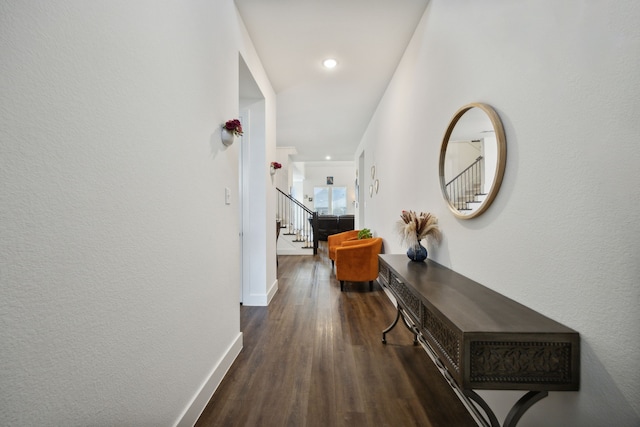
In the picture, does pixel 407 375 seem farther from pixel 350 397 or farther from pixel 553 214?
pixel 553 214

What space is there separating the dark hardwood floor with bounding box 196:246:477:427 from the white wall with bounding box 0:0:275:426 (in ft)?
1.15

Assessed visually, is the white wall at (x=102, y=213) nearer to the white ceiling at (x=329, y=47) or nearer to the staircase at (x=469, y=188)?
the white ceiling at (x=329, y=47)

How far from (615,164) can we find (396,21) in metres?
2.27

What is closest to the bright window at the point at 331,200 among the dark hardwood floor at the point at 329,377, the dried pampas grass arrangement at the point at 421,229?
the dark hardwood floor at the point at 329,377

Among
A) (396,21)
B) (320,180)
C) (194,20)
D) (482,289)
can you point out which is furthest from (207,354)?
(320,180)

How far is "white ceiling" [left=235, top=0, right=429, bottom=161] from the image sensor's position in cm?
223

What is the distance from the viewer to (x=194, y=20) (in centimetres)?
148

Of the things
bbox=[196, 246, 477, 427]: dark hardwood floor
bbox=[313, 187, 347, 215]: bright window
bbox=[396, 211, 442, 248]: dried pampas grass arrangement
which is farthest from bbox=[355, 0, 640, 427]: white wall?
bbox=[313, 187, 347, 215]: bright window

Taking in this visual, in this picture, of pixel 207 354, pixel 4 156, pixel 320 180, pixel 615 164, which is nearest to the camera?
pixel 4 156

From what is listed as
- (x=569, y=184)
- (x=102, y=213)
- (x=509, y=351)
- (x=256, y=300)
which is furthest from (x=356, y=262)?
(x=102, y=213)

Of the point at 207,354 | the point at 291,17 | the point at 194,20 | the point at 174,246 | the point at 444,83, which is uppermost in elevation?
the point at 291,17

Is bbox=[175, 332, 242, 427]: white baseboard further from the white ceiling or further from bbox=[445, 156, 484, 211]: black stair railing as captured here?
the white ceiling

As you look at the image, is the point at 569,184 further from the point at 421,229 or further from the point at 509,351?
the point at 421,229

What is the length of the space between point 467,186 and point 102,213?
1.80 metres
